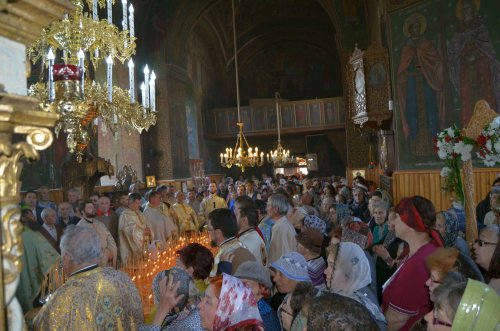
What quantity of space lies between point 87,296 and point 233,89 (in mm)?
26892

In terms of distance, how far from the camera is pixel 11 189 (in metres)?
1.32

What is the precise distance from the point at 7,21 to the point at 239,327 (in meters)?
1.78

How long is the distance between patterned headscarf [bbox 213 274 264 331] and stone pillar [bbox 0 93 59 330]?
1219mm

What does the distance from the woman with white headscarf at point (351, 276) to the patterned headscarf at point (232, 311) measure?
0.67 m

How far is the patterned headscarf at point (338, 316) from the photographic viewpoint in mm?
1799

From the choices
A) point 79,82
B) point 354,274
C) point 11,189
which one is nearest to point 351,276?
point 354,274

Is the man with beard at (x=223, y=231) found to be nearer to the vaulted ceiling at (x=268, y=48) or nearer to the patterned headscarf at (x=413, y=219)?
the patterned headscarf at (x=413, y=219)

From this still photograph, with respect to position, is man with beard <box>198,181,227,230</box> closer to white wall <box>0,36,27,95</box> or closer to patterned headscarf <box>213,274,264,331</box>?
patterned headscarf <box>213,274,264,331</box>

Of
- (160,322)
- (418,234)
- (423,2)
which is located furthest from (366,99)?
(160,322)

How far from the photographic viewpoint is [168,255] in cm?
581

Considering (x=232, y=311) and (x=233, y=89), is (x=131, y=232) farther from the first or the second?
(x=233, y=89)

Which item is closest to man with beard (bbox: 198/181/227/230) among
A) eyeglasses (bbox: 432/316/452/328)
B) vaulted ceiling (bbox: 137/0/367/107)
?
eyeglasses (bbox: 432/316/452/328)

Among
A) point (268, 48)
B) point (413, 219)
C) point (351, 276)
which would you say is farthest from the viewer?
point (268, 48)

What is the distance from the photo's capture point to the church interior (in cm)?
454
